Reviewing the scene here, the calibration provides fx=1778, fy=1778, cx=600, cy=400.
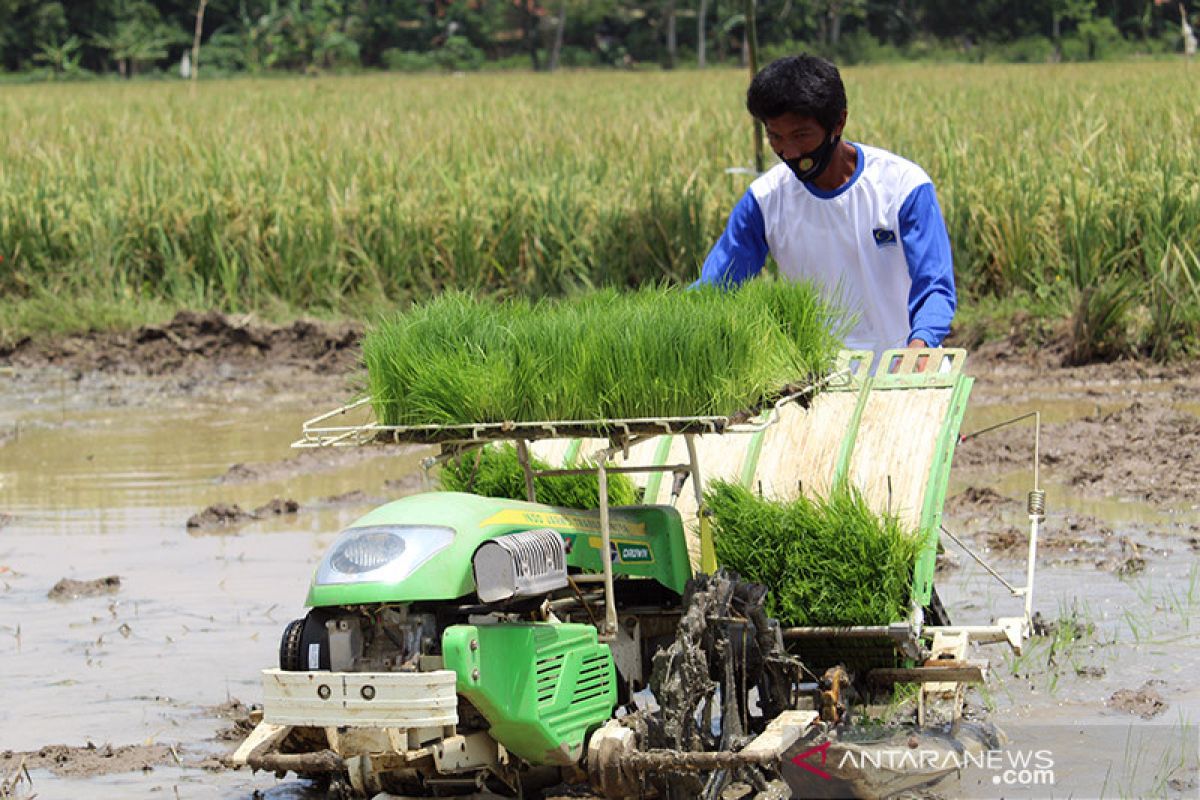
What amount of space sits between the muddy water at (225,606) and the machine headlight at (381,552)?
1296 millimetres

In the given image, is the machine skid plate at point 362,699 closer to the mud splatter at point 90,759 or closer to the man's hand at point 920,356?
the mud splatter at point 90,759

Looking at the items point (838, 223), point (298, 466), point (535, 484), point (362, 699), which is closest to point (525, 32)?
point (298, 466)

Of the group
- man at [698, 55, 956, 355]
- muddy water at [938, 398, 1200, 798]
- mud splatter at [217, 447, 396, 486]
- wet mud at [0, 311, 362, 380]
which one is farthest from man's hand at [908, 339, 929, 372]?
wet mud at [0, 311, 362, 380]

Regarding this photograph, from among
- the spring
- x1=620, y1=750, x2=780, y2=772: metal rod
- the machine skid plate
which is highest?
the machine skid plate

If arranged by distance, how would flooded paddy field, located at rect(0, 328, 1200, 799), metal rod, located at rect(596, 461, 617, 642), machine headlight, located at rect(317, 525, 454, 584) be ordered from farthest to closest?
flooded paddy field, located at rect(0, 328, 1200, 799), metal rod, located at rect(596, 461, 617, 642), machine headlight, located at rect(317, 525, 454, 584)

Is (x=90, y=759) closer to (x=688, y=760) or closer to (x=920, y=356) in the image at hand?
(x=688, y=760)

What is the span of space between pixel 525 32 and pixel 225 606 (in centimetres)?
6440

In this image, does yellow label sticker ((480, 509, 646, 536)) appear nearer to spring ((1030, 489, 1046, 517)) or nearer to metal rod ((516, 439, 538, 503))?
metal rod ((516, 439, 538, 503))

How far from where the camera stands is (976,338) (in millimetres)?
11195

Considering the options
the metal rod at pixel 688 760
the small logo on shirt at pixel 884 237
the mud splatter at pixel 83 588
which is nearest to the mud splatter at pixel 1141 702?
the small logo on shirt at pixel 884 237

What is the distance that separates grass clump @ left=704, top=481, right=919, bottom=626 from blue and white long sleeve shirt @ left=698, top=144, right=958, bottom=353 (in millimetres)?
785

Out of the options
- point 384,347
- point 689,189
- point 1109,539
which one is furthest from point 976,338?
point 384,347

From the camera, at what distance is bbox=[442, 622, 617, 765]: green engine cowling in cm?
361

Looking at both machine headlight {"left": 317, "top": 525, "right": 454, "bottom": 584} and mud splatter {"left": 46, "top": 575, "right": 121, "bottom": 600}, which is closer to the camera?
machine headlight {"left": 317, "top": 525, "right": 454, "bottom": 584}
